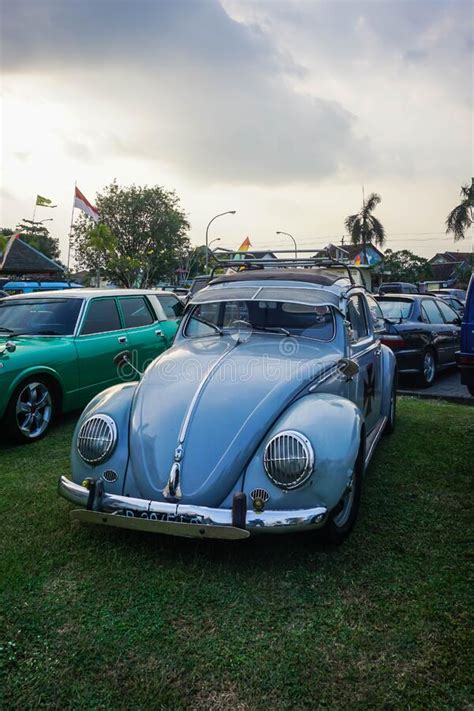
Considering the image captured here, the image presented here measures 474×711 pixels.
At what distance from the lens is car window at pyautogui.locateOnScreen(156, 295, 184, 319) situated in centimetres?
851

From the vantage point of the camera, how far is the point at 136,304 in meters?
7.79

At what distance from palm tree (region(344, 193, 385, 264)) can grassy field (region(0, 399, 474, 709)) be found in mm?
41523

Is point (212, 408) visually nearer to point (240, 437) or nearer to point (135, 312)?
point (240, 437)

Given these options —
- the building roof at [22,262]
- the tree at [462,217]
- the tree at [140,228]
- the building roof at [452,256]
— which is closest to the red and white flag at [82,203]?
the building roof at [22,262]

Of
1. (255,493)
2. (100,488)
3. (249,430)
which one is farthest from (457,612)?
(100,488)

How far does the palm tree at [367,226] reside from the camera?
42.8 m

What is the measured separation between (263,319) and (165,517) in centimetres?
→ 210

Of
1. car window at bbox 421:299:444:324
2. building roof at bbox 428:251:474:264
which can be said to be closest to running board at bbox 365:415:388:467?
car window at bbox 421:299:444:324

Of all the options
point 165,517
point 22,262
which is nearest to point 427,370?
point 165,517

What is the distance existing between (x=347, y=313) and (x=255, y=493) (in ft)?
7.08

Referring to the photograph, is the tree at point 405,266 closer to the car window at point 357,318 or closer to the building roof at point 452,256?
the building roof at point 452,256

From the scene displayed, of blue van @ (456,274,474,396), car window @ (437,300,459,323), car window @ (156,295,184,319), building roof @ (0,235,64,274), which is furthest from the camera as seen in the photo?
building roof @ (0,235,64,274)

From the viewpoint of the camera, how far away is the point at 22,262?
3350 centimetres

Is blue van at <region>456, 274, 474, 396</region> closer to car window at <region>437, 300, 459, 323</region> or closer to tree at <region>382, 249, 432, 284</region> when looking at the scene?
car window at <region>437, 300, 459, 323</region>
